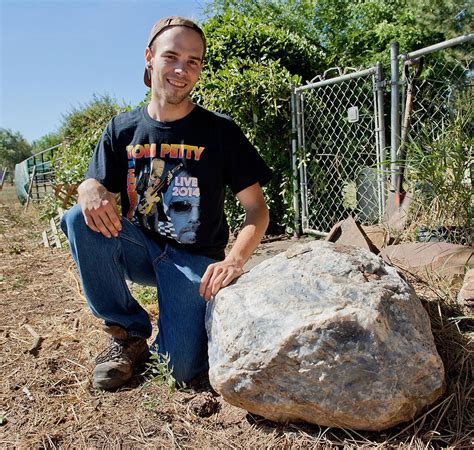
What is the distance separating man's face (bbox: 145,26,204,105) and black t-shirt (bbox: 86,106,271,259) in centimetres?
15

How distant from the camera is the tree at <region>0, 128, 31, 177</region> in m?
44.8

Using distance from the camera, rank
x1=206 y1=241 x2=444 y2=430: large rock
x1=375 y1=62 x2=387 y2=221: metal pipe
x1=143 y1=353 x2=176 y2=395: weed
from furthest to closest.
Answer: x1=375 y1=62 x2=387 y2=221: metal pipe
x1=143 y1=353 x2=176 y2=395: weed
x1=206 y1=241 x2=444 y2=430: large rock

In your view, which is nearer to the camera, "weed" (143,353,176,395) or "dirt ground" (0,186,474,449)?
"dirt ground" (0,186,474,449)

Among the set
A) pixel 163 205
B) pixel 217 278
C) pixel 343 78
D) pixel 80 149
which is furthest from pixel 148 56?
pixel 80 149

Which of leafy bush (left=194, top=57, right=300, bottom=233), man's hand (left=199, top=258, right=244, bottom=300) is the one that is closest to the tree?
leafy bush (left=194, top=57, right=300, bottom=233)

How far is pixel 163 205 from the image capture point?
89.9 inches

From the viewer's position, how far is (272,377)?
5.11 feet

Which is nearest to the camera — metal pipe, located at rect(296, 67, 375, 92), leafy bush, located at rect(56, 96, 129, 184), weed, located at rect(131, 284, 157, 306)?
weed, located at rect(131, 284, 157, 306)

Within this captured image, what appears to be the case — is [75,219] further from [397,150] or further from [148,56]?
[397,150]

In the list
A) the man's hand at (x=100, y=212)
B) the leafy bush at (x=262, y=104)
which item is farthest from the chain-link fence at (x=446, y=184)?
the leafy bush at (x=262, y=104)

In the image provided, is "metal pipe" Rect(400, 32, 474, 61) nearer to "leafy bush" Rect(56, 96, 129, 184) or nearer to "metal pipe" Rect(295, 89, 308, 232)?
"metal pipe" Rect(295, 89, 308, 232)

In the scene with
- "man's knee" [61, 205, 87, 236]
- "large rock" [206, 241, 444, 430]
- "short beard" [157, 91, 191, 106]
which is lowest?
"large rock" [206, 241, 444, 430]

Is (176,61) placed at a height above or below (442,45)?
below

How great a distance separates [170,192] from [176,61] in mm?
610
